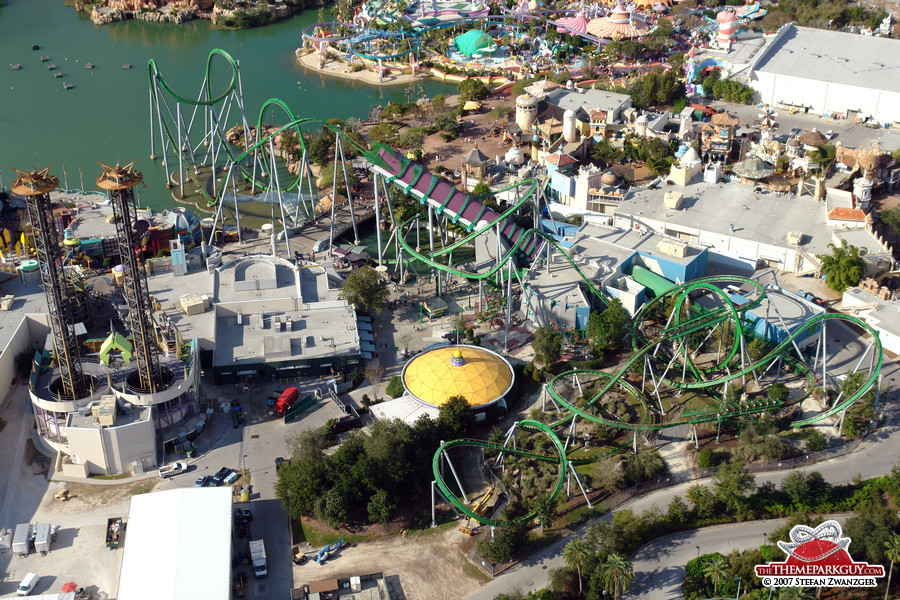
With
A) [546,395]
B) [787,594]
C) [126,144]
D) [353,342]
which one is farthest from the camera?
[126,144]

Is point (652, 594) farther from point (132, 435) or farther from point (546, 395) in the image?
point (132, 435)

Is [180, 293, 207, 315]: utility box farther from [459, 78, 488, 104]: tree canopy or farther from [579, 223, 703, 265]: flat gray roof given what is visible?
[459, 78, 488, 104]: tree canopy

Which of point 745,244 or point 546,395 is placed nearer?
point 546,395

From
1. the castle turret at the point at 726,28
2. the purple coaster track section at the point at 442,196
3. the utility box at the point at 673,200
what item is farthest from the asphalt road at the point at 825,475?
the castle turret at the point at 726,28

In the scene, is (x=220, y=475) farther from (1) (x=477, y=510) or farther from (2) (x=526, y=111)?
(2) (x=526, y=111)

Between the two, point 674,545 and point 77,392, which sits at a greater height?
point 77,392

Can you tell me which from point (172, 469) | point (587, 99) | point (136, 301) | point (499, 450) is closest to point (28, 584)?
point (172, 469)

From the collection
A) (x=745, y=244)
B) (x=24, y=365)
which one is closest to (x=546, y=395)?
(x=745, y=244)
